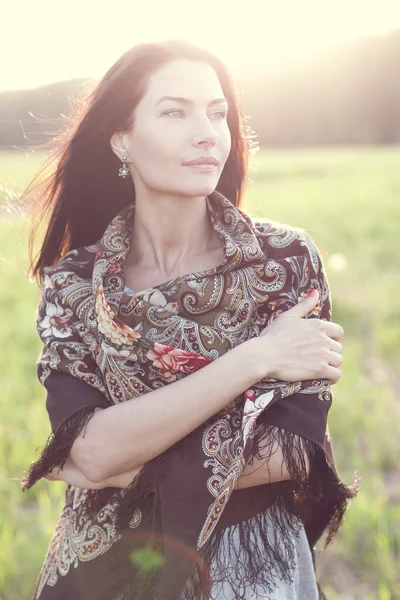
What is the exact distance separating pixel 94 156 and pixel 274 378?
98 centimetres

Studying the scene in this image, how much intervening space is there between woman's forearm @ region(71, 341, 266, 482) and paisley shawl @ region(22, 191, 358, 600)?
6 cm

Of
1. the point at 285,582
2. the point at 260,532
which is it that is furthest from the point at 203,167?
the point at 285,582

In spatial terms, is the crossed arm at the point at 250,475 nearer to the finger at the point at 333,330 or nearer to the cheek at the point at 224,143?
the finger at the point at 333,330

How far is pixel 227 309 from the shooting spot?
1958 millimetres

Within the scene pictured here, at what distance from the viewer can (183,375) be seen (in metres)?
1.94

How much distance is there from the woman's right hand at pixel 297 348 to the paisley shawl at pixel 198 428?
0.12 ft

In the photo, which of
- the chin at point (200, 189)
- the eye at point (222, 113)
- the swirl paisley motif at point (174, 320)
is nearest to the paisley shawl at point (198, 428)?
the swirl paisley motif at point (174, 320)

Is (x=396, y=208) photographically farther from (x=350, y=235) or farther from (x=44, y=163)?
(x=44, y=163)

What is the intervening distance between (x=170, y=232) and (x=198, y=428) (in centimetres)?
60

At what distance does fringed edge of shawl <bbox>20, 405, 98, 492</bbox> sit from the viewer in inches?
74.9

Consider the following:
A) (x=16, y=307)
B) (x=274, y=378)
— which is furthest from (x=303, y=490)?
(x=16, y=307)

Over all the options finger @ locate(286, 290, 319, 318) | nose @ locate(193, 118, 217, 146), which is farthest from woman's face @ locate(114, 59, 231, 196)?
finger @ locate(286, 290, 319, 318)

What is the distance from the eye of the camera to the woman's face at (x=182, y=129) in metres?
1.97

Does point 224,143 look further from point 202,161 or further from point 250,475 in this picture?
point 250,475
